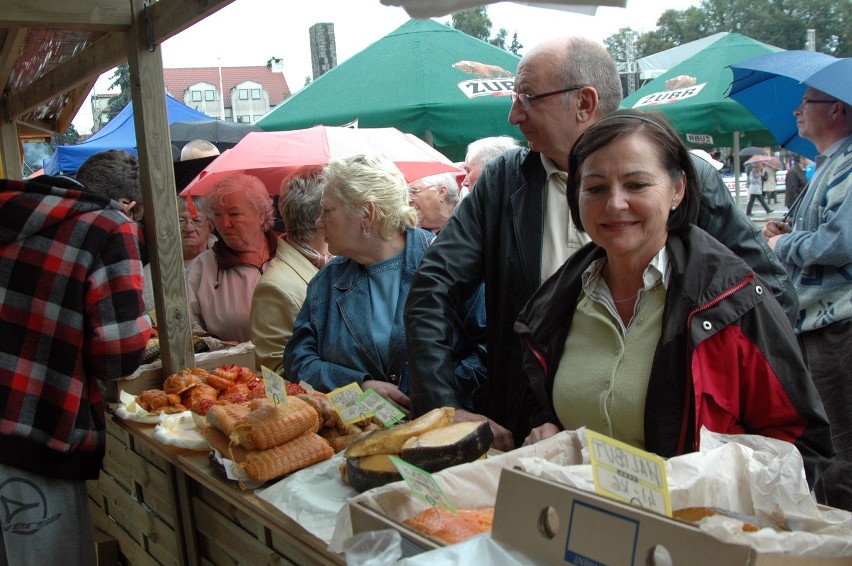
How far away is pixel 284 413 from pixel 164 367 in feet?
4.61

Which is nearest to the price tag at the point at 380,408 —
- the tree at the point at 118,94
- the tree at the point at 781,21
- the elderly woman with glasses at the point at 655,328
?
the elderly woman with glasses at the point at 655,328

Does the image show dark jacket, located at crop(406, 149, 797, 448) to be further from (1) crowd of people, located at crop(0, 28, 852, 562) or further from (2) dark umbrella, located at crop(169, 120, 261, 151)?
(2) dark umbrella, located at crop(169, 120, 261, 151)

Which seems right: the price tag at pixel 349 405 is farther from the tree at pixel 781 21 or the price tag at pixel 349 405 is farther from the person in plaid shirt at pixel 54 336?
the tree at pixel 781 21

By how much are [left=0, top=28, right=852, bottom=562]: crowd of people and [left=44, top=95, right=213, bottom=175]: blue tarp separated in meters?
6.47

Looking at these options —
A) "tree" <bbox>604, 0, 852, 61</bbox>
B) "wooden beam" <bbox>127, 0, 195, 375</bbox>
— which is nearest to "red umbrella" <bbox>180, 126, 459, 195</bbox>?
"wooden beam" <bbox>127, 0, 195, 375</bbox>

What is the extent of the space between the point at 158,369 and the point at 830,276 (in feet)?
9.70

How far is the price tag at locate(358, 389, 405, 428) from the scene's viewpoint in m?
1.99

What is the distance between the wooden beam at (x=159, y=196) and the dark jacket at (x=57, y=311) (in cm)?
49

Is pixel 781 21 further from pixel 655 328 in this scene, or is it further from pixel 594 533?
pixel 594 533

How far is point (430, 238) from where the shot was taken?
301 centimetres

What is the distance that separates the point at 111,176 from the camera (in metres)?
3.61

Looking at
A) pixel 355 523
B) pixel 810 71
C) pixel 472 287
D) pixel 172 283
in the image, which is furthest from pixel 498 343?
pixel 810 71

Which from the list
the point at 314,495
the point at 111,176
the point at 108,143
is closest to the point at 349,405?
the point at 314,495

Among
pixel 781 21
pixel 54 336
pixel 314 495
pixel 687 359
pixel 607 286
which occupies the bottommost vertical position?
pixel 314 495
